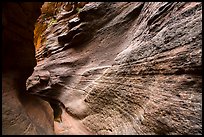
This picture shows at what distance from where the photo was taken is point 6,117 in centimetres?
439

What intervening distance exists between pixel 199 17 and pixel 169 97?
5.37ft

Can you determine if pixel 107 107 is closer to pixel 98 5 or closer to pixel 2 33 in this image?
pixel 2 33

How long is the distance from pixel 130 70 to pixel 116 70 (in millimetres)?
797

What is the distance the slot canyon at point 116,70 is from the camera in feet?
12.6

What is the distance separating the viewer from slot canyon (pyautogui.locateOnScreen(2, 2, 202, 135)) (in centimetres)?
384

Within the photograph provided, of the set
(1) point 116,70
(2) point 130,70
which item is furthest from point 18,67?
(2) point 130,70

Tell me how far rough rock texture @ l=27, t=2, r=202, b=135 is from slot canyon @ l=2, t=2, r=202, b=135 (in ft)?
0.06

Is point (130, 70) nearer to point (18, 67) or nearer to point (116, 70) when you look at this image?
point (116, 70)

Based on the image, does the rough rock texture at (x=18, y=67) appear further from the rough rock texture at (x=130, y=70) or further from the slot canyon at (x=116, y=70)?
the rough rock texture at (x=130, y=70)

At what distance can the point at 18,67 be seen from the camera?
6.05 metres

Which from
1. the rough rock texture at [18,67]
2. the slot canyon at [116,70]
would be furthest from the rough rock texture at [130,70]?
the rough rock texture at [18,67]

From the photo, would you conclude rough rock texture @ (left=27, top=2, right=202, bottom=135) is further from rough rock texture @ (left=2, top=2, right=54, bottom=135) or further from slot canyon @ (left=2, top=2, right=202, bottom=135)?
rough rock texture @ (left=2, top=2, right=54, bottom=135)

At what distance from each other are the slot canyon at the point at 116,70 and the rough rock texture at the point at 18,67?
3 cm

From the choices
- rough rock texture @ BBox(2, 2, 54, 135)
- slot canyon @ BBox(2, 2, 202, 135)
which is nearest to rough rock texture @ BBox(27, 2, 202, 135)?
slot canyon @ BBox(2, 2, 202, 135)
